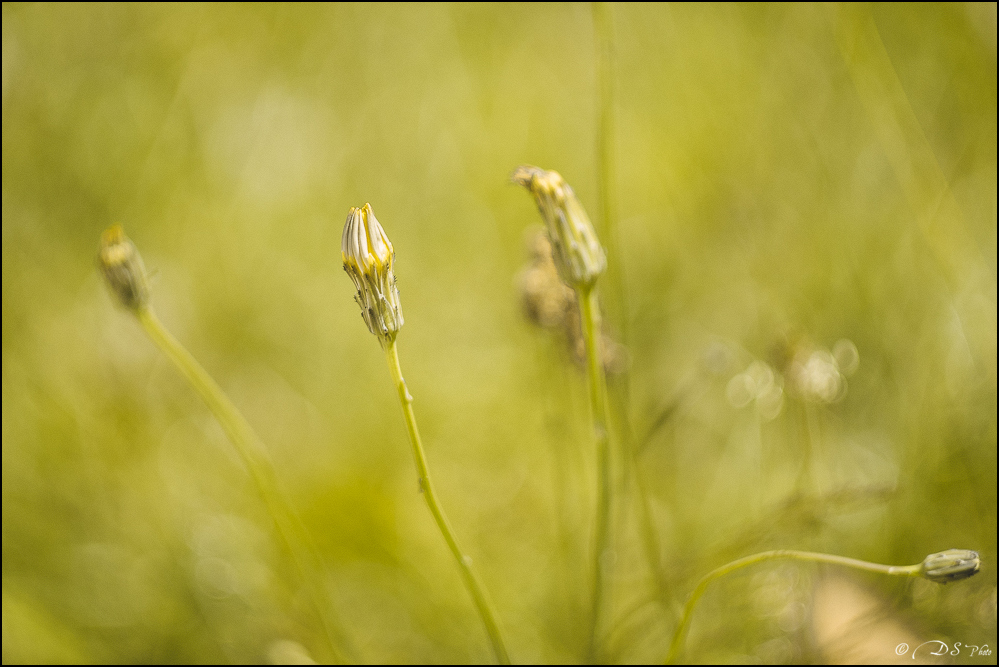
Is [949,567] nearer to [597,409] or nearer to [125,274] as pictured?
[597,409]

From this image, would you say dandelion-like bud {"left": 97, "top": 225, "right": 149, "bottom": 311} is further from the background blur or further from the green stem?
the background blur

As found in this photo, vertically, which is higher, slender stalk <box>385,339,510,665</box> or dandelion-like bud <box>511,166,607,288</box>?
dandelion-like bud <box>511,166,607,288</box>

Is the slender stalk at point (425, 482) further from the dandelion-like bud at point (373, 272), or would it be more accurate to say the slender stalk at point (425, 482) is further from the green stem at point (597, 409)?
the green stem at point (597, 409)

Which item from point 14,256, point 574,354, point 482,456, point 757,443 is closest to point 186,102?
point 14,256

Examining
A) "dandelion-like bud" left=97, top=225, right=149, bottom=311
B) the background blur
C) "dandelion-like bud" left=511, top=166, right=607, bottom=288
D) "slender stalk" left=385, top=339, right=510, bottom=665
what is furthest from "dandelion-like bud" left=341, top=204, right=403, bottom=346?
the background blur

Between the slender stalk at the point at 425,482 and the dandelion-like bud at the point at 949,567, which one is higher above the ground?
the slender stalk at the point at 425,482
